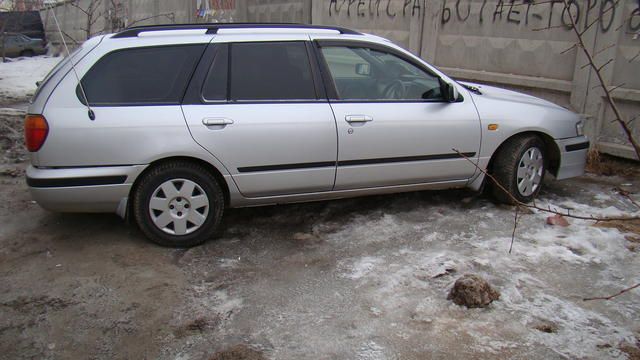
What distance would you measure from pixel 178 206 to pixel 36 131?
3.79 feet

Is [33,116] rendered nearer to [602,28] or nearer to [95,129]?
[95,129]

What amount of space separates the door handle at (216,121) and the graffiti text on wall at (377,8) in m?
6.08

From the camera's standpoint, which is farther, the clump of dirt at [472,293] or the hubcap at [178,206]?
the hubcap at [178,206]

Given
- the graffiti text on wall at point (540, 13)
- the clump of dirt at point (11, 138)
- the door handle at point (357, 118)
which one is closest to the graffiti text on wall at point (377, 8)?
the graffiti text on wall at point (540, 13)

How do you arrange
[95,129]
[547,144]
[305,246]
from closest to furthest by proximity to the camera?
[95,129] → [305,246] → [547,144]

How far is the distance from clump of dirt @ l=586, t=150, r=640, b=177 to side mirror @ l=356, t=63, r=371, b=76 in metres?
3.52

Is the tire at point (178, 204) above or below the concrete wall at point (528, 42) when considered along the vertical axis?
below

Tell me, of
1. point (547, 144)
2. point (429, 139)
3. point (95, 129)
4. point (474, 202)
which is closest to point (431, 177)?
point (429, 139)

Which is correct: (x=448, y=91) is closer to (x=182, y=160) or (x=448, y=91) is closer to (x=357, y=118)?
(x=357, y=118)

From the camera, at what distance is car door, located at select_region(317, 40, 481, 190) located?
4.73m

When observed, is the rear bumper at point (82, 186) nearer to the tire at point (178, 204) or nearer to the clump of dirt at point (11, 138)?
the tire at point (178, 204)

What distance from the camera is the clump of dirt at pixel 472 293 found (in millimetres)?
3635

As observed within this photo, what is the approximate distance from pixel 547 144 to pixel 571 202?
0.66 meters

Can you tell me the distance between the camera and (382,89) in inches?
195
